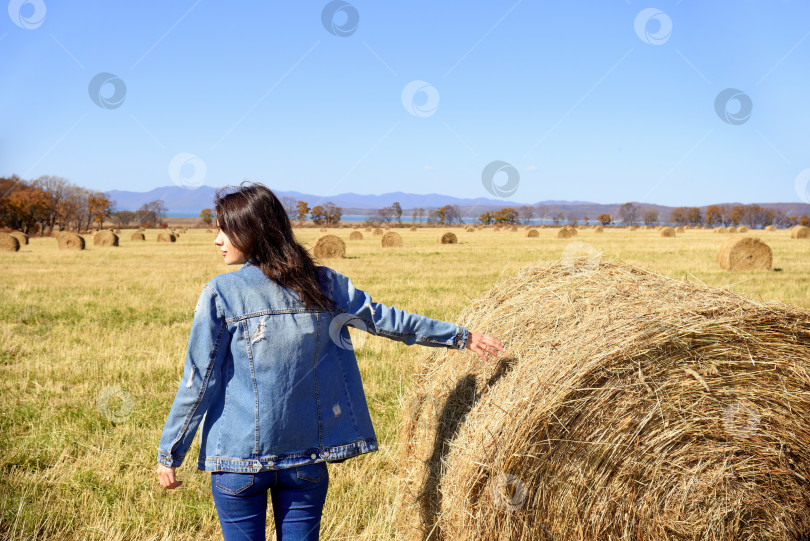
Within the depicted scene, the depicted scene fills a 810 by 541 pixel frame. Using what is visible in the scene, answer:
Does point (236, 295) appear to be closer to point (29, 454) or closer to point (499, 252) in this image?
point (29, 454)

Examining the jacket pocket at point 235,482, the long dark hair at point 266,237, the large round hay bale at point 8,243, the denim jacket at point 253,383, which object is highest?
the long dark hair at point 266,237

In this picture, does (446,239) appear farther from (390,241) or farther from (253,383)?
(253,383)

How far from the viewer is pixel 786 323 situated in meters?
3.54

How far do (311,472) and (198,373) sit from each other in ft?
2.16

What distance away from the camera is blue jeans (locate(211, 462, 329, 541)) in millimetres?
2604

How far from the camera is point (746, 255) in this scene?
1945cm

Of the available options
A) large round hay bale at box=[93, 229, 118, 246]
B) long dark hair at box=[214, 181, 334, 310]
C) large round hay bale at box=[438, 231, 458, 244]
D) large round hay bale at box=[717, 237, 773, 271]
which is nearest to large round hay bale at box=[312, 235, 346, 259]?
large round hay bale at box=[438, 231, 458, 244]

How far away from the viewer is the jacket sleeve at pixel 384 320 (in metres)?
2.86

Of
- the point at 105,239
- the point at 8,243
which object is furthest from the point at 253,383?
the point at 105,239

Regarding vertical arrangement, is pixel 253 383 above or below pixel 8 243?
above

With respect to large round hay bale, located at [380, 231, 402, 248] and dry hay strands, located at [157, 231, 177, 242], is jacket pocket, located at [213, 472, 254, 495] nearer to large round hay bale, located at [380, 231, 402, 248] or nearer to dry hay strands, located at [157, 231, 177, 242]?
large round hay bale, located at [380, 231, 402, 248]

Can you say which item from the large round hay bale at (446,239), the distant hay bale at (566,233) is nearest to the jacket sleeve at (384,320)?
the large round hay bale at (446,239)

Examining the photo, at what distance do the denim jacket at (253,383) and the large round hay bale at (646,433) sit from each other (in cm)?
103

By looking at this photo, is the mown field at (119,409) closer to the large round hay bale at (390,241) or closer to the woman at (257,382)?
the woman at (257,382)
